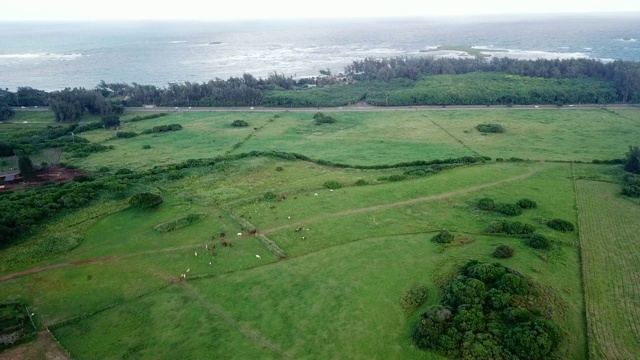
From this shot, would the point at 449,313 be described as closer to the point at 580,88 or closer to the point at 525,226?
the point at 525,226

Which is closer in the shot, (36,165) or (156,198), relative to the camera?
(156,198)

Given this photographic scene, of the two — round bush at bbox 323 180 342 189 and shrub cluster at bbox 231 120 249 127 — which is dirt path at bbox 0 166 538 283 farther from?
shrub cluster at bbox 231 120 249 127

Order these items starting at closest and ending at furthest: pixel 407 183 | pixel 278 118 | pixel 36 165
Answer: pixel 407 183 → pixel 36 165 → pixel 278 118

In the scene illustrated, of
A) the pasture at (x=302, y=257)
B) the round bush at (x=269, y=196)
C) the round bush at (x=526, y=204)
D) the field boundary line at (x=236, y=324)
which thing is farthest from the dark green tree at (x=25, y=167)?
the round bush at (x=526, y=204)

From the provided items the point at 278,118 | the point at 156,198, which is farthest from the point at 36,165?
the point at 278,118

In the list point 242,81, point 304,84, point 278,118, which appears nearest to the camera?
point 278,118

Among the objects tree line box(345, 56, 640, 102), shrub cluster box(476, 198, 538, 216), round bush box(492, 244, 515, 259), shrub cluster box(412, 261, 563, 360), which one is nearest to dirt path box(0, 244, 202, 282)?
shrub cluster box(412, 261, 563, 360)
